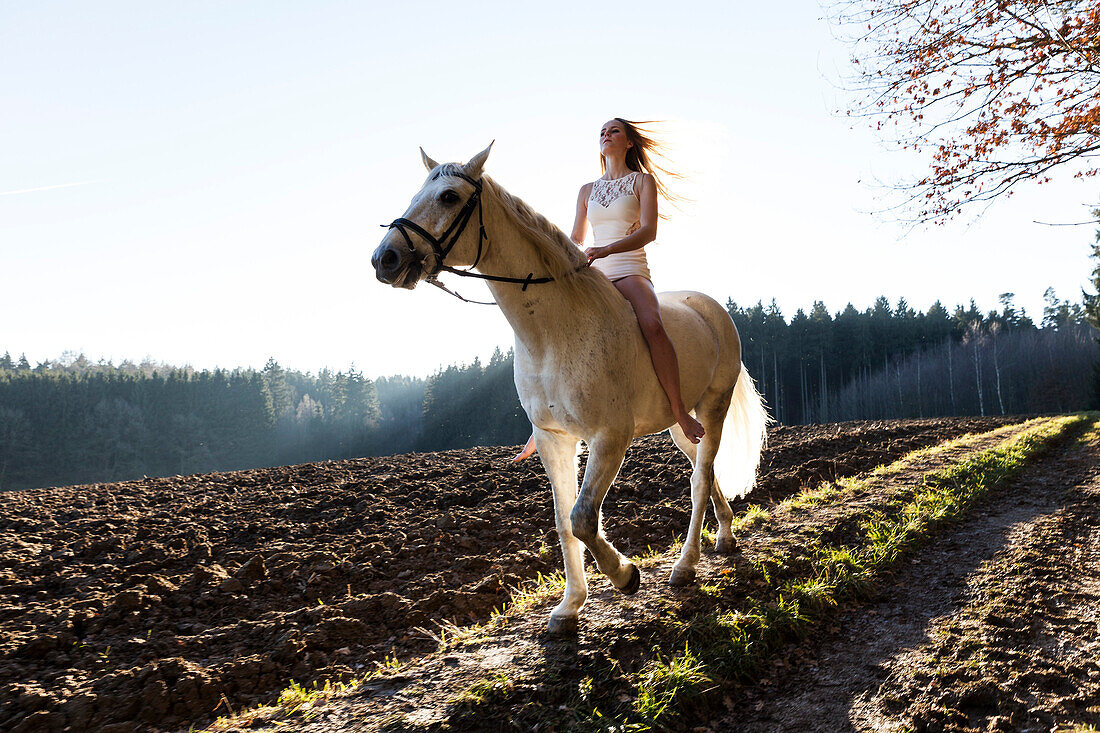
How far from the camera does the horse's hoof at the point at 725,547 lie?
188 inches

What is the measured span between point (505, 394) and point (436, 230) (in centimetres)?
6078

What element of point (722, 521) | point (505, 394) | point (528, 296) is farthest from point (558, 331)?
point (505, 394)

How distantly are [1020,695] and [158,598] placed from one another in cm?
562

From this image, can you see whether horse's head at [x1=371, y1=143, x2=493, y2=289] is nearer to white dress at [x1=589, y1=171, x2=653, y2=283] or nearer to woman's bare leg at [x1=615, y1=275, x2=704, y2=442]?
white dress at [x1=589, y1=171, x2=653, y2=283]

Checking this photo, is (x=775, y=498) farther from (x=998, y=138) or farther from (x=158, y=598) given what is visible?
(x=158, y=598)

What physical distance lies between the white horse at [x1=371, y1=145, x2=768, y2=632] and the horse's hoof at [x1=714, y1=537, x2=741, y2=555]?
1.59 metres

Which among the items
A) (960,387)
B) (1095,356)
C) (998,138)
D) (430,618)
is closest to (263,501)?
(430,618)

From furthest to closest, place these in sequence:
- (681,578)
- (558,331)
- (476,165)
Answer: (681,578) < (558,331) < (476,165)

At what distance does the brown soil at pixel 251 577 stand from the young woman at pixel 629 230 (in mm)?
1805

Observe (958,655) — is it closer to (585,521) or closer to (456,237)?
(585,521)

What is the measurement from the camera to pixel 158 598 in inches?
183

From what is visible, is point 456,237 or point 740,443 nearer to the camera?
point 456,237

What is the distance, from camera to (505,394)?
63281mm

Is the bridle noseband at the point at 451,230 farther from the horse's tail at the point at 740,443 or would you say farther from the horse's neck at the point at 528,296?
the horse's tail at the point at 740,443
